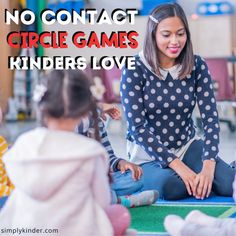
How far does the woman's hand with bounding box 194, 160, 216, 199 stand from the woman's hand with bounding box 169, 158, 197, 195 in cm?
1

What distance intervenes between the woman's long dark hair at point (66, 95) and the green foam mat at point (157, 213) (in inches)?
18.4

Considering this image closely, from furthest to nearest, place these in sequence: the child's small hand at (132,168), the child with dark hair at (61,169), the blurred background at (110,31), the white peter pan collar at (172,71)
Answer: the blurred background at (110,31) → the white peter pan collar at (172,71) → the child's small hand at (132,168) → the child with dark hair at (61,169)

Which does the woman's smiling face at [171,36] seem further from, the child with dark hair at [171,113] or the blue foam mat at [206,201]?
the blue foam mat at [206,201]

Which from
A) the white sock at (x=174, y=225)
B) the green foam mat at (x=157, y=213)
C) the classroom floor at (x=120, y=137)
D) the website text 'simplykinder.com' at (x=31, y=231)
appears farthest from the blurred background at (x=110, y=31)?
the website text 'simplykinder.com' at (x=31, y=231)

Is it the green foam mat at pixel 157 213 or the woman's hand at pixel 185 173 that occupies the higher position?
the woman's hand at pixel 185 173

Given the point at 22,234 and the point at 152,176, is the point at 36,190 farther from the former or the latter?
the point at 152,176

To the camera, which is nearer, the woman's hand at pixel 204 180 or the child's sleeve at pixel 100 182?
the child's sleeve at pixel 100 182

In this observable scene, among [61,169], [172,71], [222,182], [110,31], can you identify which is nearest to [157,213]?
[222,182]

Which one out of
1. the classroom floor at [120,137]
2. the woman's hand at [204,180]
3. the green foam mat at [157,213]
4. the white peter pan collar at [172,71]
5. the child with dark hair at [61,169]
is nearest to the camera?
the child with dark hair at [61,169]

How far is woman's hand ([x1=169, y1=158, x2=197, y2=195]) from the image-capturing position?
1626 millimetres

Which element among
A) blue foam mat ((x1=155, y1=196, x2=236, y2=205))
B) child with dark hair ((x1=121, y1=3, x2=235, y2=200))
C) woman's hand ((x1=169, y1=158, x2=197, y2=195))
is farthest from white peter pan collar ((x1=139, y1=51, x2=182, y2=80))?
blue foam mat ((x1=155, y1=196, x2=236, y2=205))

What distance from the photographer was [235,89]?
4863 millimetres

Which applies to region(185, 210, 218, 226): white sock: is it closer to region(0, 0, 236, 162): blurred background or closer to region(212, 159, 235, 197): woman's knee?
region(212, 159, 235, 197): woman's knee

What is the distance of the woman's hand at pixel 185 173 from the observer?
64.0 inches
